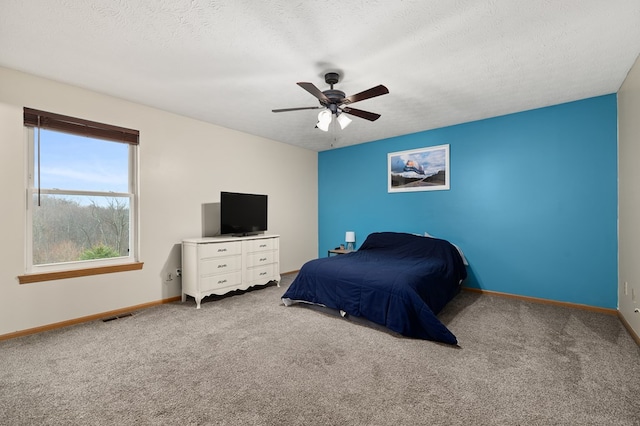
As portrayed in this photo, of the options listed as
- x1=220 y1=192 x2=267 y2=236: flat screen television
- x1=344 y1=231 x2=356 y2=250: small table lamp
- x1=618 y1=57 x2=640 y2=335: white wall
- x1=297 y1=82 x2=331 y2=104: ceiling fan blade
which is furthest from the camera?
x1=344 y1=231 x2=356 y2=250: small table lamp

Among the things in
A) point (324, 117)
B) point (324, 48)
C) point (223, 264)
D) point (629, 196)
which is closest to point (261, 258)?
point (223, 264)

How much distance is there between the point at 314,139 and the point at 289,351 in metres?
3.64

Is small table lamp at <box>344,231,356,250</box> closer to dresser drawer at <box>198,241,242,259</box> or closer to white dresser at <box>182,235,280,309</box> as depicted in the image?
white dresser at <box>182,235,280,309</box>

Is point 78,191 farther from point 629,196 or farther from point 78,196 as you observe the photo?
point 629,196

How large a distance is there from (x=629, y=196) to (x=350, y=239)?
3.56 meters

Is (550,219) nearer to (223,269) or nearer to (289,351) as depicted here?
(289,351)

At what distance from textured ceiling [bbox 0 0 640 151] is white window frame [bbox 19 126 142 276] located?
0.70m

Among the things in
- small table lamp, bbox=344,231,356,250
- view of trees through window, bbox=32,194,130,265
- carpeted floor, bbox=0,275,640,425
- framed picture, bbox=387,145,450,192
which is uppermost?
framed picture, bbox=387,145,450,192

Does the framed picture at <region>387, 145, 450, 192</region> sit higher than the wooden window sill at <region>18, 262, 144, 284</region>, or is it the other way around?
the framed picture at <region>387, 145, 450, 192</region>

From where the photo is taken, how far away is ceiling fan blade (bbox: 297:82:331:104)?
7.64 feet

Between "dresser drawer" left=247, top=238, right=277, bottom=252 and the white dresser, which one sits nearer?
the white dresser

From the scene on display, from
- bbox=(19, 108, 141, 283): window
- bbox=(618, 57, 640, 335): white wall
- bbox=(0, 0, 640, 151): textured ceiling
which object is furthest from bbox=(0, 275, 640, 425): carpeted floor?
bbox=(0, 0, 640, 151): textured ceiling

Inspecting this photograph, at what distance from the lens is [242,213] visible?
4.49 meters

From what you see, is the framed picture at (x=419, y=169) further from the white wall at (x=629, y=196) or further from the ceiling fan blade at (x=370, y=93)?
the ceiling fan blade at (x=370, y=93)
